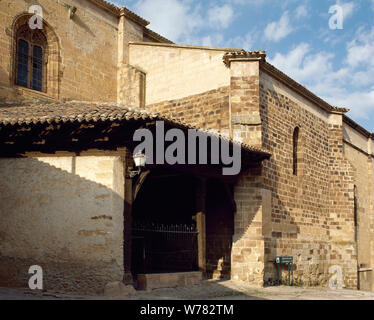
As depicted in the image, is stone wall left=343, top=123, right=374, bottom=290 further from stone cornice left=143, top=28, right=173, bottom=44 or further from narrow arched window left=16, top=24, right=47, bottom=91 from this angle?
narrow arched window left=16, top=24, right=47, bottom=91

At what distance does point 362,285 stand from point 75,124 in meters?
14.5

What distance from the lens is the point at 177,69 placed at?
46.9 feet

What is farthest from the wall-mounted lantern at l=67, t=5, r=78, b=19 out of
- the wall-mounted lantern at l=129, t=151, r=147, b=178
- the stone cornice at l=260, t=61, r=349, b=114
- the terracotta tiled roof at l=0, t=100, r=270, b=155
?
the wall-mounted lantern at l=129, t=151, r=147, b=178

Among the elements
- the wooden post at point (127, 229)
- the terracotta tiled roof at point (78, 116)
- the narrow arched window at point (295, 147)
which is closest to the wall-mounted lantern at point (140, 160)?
the wooden post at point (127, 229)

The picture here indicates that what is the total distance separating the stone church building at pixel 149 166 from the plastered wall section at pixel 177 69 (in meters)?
0.04

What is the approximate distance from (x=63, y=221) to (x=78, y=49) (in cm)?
728

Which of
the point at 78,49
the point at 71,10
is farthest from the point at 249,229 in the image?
the point at 71,10

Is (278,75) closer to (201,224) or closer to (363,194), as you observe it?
(201,224)

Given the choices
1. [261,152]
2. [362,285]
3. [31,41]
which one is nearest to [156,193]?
[261,152]

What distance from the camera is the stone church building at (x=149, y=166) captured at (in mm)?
8781

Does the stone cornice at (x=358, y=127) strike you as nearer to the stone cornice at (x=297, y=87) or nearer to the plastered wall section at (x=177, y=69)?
the stone cornice at (x=297, y=87)

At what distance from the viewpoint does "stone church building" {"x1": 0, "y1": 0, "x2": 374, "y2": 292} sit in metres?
8.78

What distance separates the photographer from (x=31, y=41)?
13.5 metres
